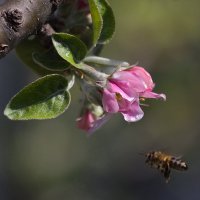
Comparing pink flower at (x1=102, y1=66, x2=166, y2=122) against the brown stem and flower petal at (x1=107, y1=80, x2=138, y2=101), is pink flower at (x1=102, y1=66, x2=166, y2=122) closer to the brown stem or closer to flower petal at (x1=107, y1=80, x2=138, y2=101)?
flower petal at (x1=107, y1=80, x2=138, y2=101)

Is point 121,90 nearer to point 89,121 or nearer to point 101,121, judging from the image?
point 101,121

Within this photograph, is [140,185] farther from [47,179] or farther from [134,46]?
[134,46]

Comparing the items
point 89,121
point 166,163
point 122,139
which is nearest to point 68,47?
point 89,121

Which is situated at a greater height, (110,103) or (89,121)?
(110,103)

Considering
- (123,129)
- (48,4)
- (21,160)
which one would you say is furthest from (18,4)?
(21,160)

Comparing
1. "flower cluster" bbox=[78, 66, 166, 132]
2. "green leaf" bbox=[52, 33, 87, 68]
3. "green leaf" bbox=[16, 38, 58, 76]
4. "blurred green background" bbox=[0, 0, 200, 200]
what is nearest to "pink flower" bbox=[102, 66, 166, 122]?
"flower cluster" bbox=[78, 66, 166, 132]

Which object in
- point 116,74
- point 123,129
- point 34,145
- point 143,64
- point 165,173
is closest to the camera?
point 116,74
